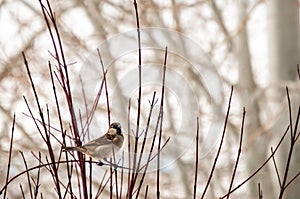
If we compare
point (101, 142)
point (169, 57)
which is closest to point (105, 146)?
point (101, 142)

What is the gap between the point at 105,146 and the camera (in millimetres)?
531

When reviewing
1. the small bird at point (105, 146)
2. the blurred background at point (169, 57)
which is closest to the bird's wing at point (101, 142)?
the small bird at point (105, 146)

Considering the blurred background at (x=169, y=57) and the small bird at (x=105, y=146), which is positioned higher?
the blurred background at (x=169, y=57)

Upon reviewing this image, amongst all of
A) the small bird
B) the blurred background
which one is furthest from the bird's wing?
the blurred background

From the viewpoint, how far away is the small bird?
511mm

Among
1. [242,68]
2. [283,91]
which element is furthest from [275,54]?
[242,68]

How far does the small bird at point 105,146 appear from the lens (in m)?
0.51

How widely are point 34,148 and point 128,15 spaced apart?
796mm

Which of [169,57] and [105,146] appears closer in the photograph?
[105,146]

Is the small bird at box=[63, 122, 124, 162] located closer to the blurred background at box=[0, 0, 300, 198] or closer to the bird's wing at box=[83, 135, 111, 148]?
the bird's wing at box=[83, 135, 111, 148]

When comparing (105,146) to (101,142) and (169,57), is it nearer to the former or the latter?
(101,142)

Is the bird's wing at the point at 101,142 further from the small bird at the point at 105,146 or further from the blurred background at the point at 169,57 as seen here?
the blurred background at the point at 169,57

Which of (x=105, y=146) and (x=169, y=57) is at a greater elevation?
(x=169, y=57)

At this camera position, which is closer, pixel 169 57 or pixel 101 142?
pixel 101 142
